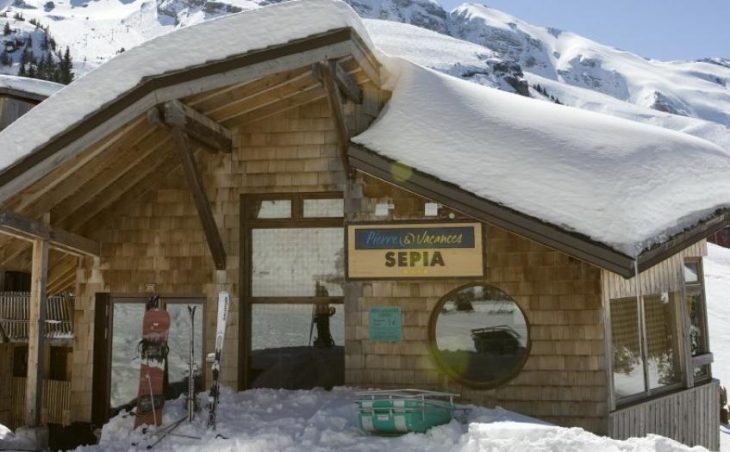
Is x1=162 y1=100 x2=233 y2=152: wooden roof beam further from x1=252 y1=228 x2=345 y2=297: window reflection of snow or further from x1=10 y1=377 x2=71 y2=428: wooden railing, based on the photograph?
x1=10 y1=377 x2=71 y2=428: wooden railing

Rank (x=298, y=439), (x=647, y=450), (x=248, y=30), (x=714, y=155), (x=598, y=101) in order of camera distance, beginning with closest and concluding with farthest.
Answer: (x=647, y=450), (x=298, y=439), (x=248, y=30), (x=714, y=155), (x=598, y=101)

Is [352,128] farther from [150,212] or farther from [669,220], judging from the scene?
[669,220]

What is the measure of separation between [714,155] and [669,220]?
4873 millimetres

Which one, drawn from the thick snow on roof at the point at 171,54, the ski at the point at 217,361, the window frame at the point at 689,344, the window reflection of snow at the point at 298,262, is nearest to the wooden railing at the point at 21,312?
the window reflection of snow at the point at 298,262

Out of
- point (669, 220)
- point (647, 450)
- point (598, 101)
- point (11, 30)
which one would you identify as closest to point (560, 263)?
point (669, 220)

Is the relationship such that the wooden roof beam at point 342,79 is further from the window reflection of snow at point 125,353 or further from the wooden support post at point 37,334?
the window reflection of snow at point 125,353

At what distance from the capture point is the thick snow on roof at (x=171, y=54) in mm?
8359

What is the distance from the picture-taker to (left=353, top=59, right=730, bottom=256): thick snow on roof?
361 inches

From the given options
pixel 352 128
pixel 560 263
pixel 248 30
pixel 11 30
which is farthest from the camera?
pixel 11 30

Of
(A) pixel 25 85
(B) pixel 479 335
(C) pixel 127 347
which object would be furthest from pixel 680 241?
(A) pixel 25 85

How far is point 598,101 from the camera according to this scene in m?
191

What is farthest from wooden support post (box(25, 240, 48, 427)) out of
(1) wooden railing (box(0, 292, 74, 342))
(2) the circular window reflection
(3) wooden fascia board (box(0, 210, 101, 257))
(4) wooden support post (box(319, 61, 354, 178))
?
(1) wooden railing (box(0, 292, 74, 342))

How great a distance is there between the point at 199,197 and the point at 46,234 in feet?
7.29

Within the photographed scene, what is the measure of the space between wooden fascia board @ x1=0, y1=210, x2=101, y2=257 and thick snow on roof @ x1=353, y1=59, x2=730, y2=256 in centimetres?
478
